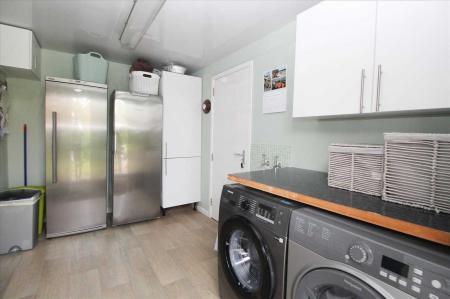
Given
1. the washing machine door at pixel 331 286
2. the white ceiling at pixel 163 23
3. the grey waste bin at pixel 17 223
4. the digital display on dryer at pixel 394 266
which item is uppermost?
the white ceiling at pixel 163 23

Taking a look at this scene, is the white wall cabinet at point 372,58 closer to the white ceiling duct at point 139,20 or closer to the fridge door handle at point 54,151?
the white ceiling duct at point 139,20

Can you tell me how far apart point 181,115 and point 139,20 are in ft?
4.70

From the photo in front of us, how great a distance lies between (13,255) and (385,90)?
336cm

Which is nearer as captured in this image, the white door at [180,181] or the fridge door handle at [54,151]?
the fridge door handle at [54,151]

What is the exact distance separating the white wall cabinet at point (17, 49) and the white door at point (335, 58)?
2673 millimetres

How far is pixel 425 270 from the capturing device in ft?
2.03

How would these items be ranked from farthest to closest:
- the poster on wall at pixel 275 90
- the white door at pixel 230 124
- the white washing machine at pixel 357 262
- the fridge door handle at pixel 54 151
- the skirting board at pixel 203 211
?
the skirting board at pixel 203 211 < the white door at pixel 230 124 < the fridge door handle at pixel 54 151 < the poster on wall at pixel 275 90 < the white washing machine at pixel 357 262

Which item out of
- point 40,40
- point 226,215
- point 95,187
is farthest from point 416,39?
point 40,40

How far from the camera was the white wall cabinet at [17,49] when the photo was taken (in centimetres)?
206

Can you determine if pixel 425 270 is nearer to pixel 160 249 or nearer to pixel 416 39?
pixel 416 39

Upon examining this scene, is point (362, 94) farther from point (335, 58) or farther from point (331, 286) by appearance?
point (331, 286)

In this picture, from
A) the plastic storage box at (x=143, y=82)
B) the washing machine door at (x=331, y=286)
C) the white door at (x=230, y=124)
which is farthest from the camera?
the plastic storage box at (x=143, y=82)

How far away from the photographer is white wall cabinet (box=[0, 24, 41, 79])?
2064mm

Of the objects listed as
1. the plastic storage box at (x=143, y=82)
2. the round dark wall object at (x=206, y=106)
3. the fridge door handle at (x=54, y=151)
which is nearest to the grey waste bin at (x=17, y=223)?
the fridge door handle at (x=54, y=151)
